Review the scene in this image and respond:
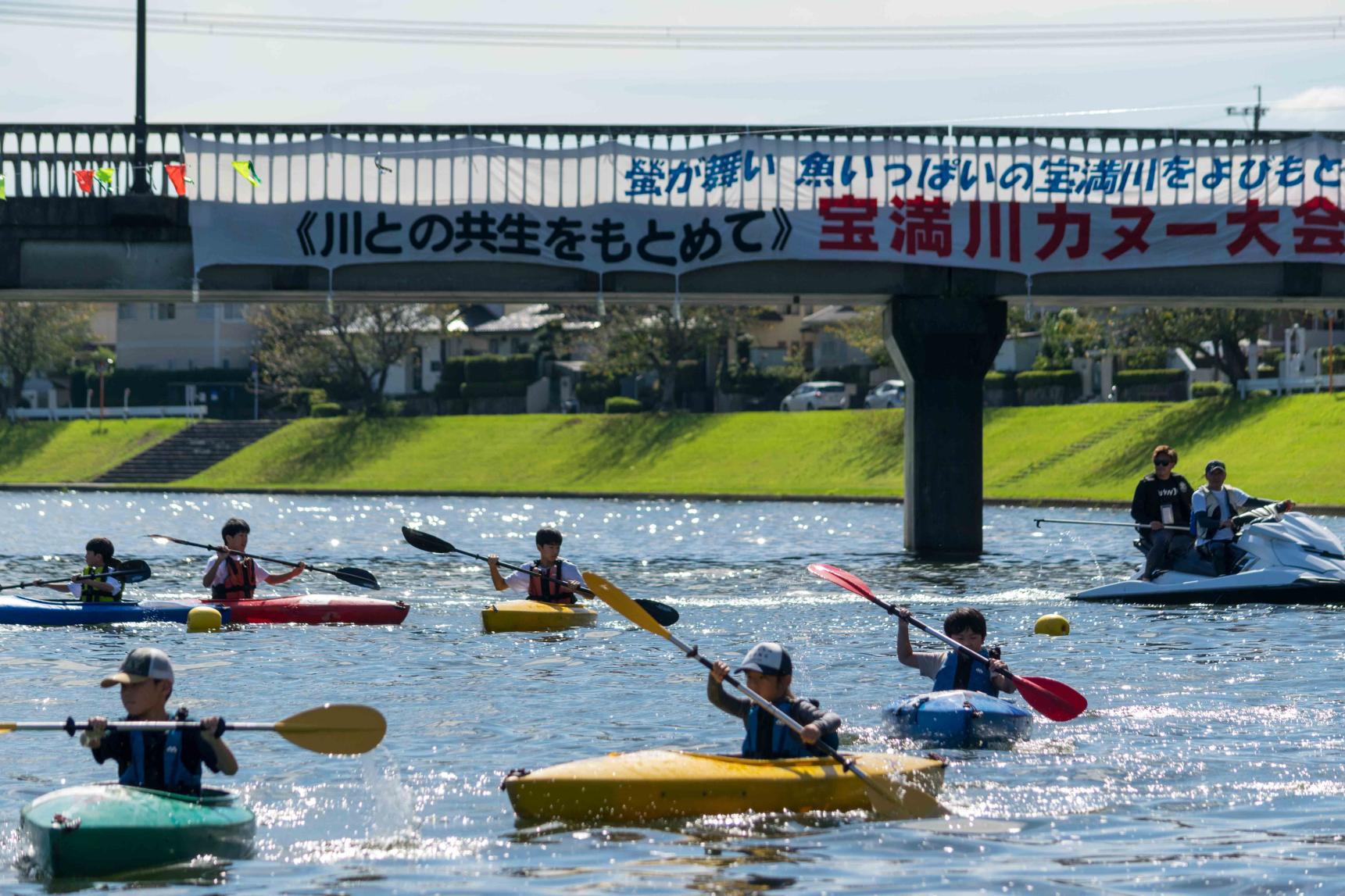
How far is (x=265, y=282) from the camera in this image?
1230 inches

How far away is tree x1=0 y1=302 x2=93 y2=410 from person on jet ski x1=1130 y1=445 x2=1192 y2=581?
7853cm

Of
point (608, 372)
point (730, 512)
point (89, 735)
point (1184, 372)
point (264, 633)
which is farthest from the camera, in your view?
point (608, 372)

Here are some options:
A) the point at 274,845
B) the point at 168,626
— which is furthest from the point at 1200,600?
the point at 274,845

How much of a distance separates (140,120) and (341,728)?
85.1 feet

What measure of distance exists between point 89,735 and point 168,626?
12.1 metres

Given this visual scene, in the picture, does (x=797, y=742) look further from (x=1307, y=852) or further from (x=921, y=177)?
(x=921, y=177)

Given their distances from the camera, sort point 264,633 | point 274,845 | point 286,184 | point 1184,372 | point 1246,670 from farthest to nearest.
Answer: point 1184,372
point 286,184
point 264,633
point 1246,670
point 274,845

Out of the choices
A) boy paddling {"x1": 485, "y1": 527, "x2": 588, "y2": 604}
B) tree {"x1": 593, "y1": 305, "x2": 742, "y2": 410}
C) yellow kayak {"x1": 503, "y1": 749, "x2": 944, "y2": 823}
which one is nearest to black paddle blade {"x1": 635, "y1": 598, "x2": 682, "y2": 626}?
boy paddling {"x1": 485, "y1": 527, "x2": 588, "y2": 604}

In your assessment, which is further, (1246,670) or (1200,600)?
(1200,600)

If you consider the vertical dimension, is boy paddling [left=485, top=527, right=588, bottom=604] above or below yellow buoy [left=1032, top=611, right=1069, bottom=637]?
above

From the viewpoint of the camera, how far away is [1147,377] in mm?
71875

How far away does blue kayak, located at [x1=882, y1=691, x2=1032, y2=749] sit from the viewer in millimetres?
13969

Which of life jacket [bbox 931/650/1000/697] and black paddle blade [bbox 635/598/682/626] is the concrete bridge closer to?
black paddle blade [bbox 635/598/682/626]

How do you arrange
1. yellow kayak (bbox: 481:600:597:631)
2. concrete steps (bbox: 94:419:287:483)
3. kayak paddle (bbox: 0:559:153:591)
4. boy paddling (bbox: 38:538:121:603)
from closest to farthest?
boy paddling (bbox: 38:538:121:603) → kayak paddle (bbox: 0:559:153:591) → yellow kayak (bbox: 481:600:597:631) → concrete steps (bbox: 94:419:287:483)
